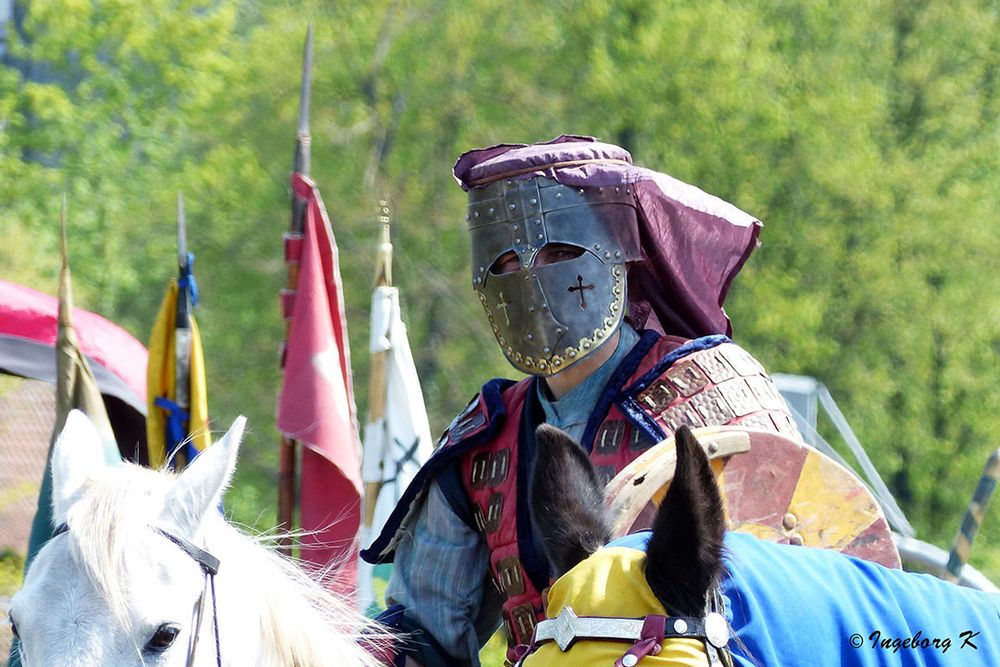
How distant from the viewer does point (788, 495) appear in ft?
9.13

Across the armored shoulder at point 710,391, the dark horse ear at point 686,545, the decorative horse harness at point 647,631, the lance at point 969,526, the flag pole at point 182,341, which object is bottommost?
the lance at point 969,526

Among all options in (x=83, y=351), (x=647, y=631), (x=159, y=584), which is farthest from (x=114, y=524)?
(x=83, y=351)

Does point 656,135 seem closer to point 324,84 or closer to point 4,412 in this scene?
point 324,84

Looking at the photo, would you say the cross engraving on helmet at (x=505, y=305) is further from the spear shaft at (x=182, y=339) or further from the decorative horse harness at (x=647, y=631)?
the spear shaft at (x=182, y=339)

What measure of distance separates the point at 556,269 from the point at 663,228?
0.32m

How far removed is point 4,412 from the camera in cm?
796

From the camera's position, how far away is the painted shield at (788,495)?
2.77 m

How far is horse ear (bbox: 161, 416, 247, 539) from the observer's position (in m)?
2.59

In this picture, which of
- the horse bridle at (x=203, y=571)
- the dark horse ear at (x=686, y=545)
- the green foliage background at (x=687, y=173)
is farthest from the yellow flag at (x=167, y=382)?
the green foliage background at (x=687, y=173)

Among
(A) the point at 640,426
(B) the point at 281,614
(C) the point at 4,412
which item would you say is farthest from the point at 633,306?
(C) the point at 4,412

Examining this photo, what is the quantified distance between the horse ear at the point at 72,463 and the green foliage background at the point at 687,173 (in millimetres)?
12156

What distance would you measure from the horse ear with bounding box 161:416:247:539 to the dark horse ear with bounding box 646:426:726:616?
1012 millimetres

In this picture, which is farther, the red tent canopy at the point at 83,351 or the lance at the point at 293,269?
the red tent canopy at the point at 83,351

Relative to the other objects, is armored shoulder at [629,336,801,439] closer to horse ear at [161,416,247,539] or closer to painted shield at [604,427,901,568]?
painted shield at [604,427,901,568]
